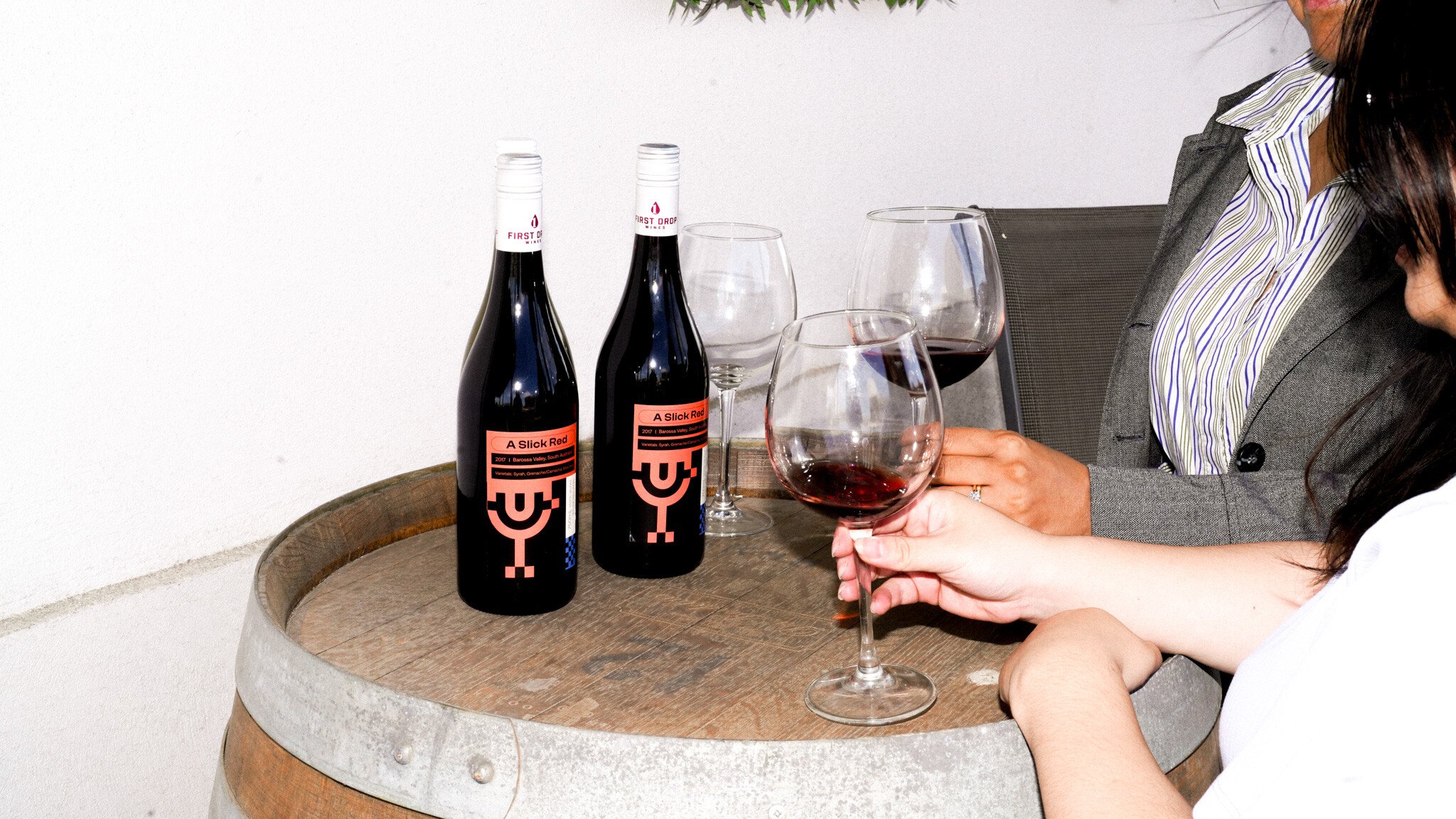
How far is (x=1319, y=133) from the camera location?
4.39 feet

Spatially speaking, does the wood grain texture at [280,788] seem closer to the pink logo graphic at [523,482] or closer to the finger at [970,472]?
the pink logo graphic at [523,482]

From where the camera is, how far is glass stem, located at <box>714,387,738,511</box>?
3.56 feet

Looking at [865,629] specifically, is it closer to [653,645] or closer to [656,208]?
[653,645]

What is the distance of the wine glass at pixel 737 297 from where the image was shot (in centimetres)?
102

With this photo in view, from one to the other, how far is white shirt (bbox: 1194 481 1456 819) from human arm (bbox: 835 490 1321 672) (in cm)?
26

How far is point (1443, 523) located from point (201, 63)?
1.19m

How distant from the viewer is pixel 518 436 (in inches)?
33.2

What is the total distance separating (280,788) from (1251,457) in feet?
3.17

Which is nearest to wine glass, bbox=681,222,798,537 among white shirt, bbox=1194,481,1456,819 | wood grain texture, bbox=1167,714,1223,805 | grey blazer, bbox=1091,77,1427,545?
grey blazer, bbox=1091,77,1427,545

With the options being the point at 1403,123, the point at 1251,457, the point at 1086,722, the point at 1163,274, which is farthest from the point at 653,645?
the point at 1163,274

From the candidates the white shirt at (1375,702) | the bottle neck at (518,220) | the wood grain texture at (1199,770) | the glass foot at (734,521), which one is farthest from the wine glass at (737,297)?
the white shirt at (1375,702)

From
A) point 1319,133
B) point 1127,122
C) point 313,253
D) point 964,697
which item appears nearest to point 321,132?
point 313,253

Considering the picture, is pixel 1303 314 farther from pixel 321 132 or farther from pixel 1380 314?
pixel 321 132

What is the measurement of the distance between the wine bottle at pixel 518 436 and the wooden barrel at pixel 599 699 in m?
0.03
